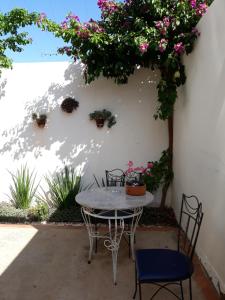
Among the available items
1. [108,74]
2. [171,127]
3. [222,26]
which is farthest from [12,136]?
[222,26]

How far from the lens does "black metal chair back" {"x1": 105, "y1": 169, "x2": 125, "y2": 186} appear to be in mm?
4695

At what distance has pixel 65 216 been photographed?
4.77 m

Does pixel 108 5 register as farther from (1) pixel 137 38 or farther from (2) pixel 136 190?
(2) pixel 136 190

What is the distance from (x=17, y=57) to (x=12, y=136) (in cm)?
131

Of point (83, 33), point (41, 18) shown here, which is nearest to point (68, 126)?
point (83, 33)

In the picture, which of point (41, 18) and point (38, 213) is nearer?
point (41, 18)

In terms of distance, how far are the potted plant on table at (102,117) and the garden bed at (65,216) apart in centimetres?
141

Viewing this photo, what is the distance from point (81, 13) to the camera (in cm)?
446

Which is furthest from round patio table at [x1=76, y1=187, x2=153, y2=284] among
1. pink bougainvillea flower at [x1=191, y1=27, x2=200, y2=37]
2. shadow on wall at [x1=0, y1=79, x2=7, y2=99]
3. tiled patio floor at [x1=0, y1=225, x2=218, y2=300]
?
shadow on wall at [x1=0, y1=79, x2=7, y2=99]

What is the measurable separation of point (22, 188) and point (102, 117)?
177 cm

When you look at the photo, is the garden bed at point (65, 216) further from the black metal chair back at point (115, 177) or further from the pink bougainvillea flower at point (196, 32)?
the pink bougainvillea flower at point (196, 32)

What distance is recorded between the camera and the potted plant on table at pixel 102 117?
5004 millimetres

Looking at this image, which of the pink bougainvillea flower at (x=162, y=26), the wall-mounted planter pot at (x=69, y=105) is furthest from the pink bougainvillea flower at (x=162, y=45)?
the wall-mounted planter pot at (x=69, y=105)

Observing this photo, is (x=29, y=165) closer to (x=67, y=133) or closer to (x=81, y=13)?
(x=67, y=133)
